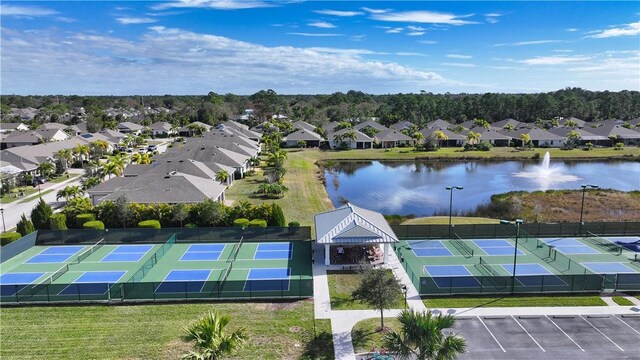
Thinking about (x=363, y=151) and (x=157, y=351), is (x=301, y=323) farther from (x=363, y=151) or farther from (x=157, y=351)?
(x=363, y=151)

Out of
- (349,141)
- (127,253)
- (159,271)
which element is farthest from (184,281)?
(349,141)

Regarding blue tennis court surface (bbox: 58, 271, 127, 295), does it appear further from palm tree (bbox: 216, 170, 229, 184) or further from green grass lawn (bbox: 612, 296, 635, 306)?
→ green grass lawn (bbox: 612, 296, 635, 306)

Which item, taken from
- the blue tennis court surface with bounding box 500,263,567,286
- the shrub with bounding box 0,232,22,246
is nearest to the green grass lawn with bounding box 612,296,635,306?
the blue tennis court surface with bounding box 500,263,567,286

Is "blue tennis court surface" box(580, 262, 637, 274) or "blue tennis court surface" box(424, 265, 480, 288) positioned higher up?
"blue tennis court surface" box(424, 265, 480, 288)

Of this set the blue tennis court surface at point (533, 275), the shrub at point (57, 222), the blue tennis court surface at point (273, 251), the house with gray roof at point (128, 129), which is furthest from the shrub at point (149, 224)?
the house with gray roof at point (128, 129)

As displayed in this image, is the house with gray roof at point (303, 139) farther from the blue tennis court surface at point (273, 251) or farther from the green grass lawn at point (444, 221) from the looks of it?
the blue tennis court surface at point (273, 251)

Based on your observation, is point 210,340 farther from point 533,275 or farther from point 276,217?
point 276,217
